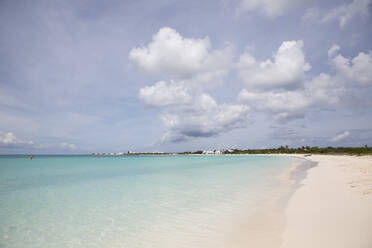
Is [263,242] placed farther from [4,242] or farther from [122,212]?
[4,242]

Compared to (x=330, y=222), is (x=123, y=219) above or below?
below

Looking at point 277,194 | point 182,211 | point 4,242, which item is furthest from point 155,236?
point 277,194

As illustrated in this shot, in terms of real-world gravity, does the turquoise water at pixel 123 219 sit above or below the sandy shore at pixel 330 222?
below

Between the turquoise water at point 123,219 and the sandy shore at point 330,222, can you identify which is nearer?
the sandy shore at point 330,222

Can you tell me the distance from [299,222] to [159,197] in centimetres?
745

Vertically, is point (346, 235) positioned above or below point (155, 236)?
above

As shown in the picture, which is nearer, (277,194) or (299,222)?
(299,222)

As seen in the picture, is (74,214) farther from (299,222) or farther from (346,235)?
(346,235)

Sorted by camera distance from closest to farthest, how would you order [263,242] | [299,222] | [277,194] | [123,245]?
[263,242], [123,245], [299,222], [277,194]

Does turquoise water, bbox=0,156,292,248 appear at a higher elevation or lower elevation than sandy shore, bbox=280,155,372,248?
lower

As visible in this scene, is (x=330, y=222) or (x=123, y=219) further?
(x=123, y=219)

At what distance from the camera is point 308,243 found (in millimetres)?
4855

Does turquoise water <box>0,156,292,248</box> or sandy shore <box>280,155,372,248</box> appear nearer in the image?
sandy shore <box>280,155,372,248</box>

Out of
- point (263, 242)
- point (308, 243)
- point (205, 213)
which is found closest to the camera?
point (308, 243)
